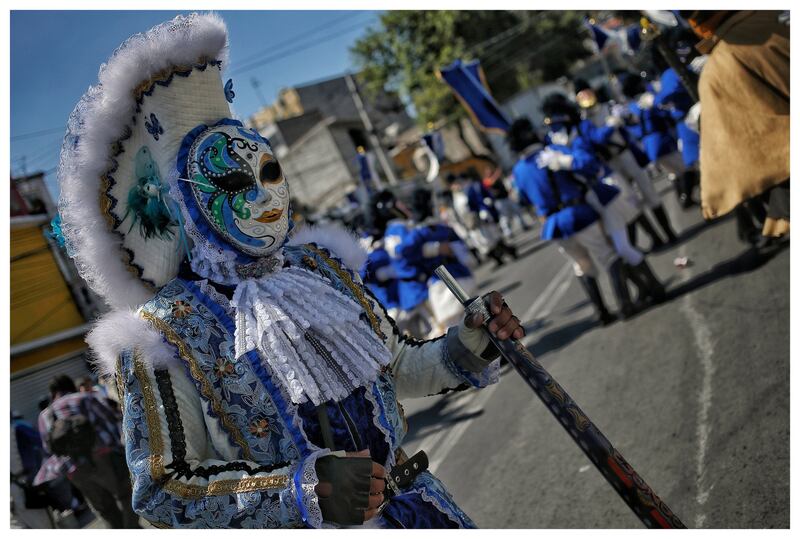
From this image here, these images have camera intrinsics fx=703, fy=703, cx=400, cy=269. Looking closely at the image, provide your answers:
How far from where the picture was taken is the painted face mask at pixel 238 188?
2098 millimetres

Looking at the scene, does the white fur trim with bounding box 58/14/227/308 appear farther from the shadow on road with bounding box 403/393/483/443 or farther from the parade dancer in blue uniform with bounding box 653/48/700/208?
the parade dancer in blue uniform with bounding box 653/48/700/208

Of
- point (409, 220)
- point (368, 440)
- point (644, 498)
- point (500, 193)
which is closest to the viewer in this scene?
point (644, 498)

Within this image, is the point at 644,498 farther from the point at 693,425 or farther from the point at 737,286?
the point at 737,286

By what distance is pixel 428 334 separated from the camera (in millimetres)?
8039

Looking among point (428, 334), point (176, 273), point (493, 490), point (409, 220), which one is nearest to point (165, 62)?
point (176, 273)

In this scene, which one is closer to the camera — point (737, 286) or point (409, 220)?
point (737, 286)

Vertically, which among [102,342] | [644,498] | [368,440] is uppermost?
[102,342]

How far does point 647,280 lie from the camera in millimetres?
6723

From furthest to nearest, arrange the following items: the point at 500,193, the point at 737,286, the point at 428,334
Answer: the point at 500,193 < the point at 428,334 < the point at 737,286

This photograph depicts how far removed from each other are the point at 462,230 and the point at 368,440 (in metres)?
15.9

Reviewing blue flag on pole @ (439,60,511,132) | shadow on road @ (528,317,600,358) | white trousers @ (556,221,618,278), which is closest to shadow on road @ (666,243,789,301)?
white trousers @ (556,221,618,278)

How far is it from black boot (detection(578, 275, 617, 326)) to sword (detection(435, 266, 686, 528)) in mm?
5049

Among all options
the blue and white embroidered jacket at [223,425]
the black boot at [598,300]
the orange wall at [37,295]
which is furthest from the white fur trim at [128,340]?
the black boot at [598,300]

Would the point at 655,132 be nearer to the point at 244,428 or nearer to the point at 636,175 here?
the point at 636,175
